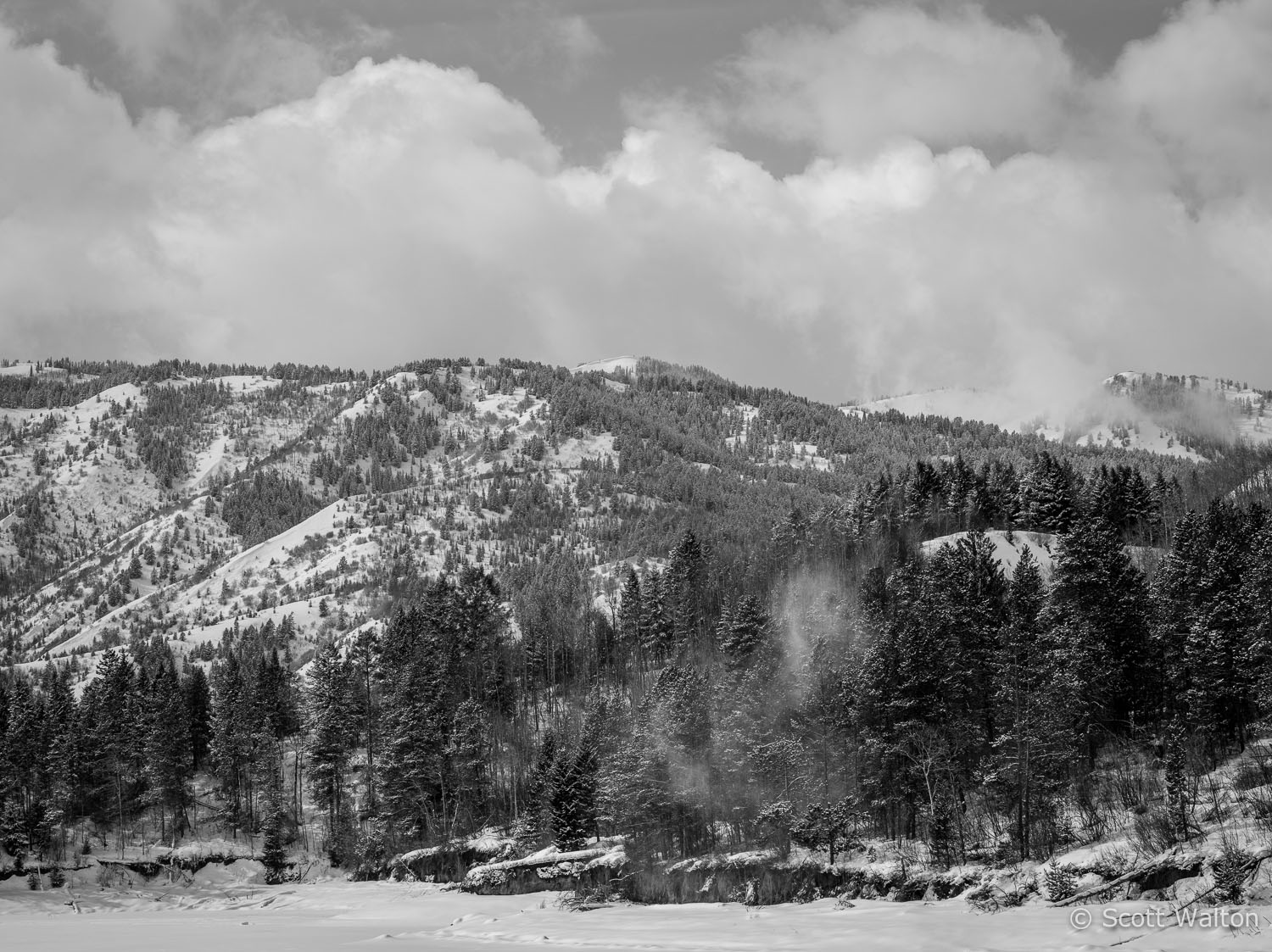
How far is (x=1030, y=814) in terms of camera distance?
40.9 metres

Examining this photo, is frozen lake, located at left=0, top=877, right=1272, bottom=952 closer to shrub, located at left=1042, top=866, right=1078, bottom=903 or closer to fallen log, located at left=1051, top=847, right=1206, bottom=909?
shrub, located at left=1042, top=866, right=1078, bottom=903

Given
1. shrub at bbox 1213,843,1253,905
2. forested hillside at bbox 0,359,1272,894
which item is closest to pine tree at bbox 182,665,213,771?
forested hillside at bbox 0,359,1272,894

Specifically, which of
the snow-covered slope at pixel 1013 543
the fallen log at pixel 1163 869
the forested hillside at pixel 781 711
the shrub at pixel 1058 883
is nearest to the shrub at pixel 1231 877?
the fallen log at pixel 1163 869

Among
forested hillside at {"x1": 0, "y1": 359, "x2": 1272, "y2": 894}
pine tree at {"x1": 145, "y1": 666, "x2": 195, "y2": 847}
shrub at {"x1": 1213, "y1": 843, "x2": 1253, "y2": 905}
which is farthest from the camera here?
pine tree at {"x1": 145, "y1": 666, "x2": 195, "y2": 847}

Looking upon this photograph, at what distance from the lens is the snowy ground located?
2050 cm

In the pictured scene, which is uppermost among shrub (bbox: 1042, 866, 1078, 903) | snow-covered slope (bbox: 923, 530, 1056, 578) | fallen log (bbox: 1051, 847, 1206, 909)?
snow-covered slope (bbox: 923, 530, 1056, 578)

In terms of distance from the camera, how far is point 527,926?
3269 cm

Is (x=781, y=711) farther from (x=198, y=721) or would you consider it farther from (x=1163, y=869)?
(x=198, y=721)

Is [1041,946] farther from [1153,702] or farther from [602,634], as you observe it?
[602,634]

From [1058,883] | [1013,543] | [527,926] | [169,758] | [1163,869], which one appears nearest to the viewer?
[1163,869]

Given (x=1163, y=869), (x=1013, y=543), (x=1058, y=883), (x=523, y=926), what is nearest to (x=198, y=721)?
(x=523, y=926)

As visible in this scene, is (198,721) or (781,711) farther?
(198,721)

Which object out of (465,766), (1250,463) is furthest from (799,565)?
(1250,463)

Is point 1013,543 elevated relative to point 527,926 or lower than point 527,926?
elevated
